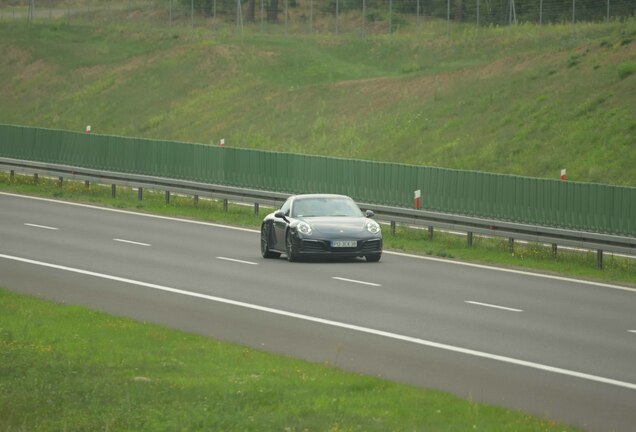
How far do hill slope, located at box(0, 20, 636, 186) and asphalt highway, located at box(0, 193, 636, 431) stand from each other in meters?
17.5

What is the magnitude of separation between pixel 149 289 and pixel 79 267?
11.2ft

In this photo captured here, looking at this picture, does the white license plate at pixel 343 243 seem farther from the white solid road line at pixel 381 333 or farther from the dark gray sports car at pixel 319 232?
the white solid road line at pixel 381 333

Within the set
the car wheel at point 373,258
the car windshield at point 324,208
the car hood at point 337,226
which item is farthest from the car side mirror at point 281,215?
the car wheel at point 373,258

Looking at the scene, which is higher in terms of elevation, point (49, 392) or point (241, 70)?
point (241, 70)

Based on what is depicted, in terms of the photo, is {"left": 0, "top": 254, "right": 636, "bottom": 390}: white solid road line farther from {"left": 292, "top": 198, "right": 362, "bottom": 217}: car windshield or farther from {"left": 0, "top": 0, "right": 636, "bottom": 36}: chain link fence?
{"left": 0, "top": 0, "right": 636, "bottom": 36}: chain link fence

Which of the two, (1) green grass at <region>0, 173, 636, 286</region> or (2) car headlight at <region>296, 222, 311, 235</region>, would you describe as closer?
(2) car headlight at <region>296, 222, 311, 235</region>

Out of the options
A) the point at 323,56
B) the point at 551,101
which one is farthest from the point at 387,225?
the point at 323,56

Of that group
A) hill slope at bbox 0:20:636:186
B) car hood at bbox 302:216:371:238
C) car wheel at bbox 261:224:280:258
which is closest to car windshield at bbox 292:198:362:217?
car hood at bbox 302:216:371:238

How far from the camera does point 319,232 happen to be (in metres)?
27.4

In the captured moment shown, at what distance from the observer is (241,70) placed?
76.3 meters

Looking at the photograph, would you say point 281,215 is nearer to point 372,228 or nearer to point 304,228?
point 304,228

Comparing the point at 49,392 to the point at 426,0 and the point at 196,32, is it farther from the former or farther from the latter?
the point at 196,32

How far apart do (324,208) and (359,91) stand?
37537 mm

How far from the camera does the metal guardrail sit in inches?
1112
